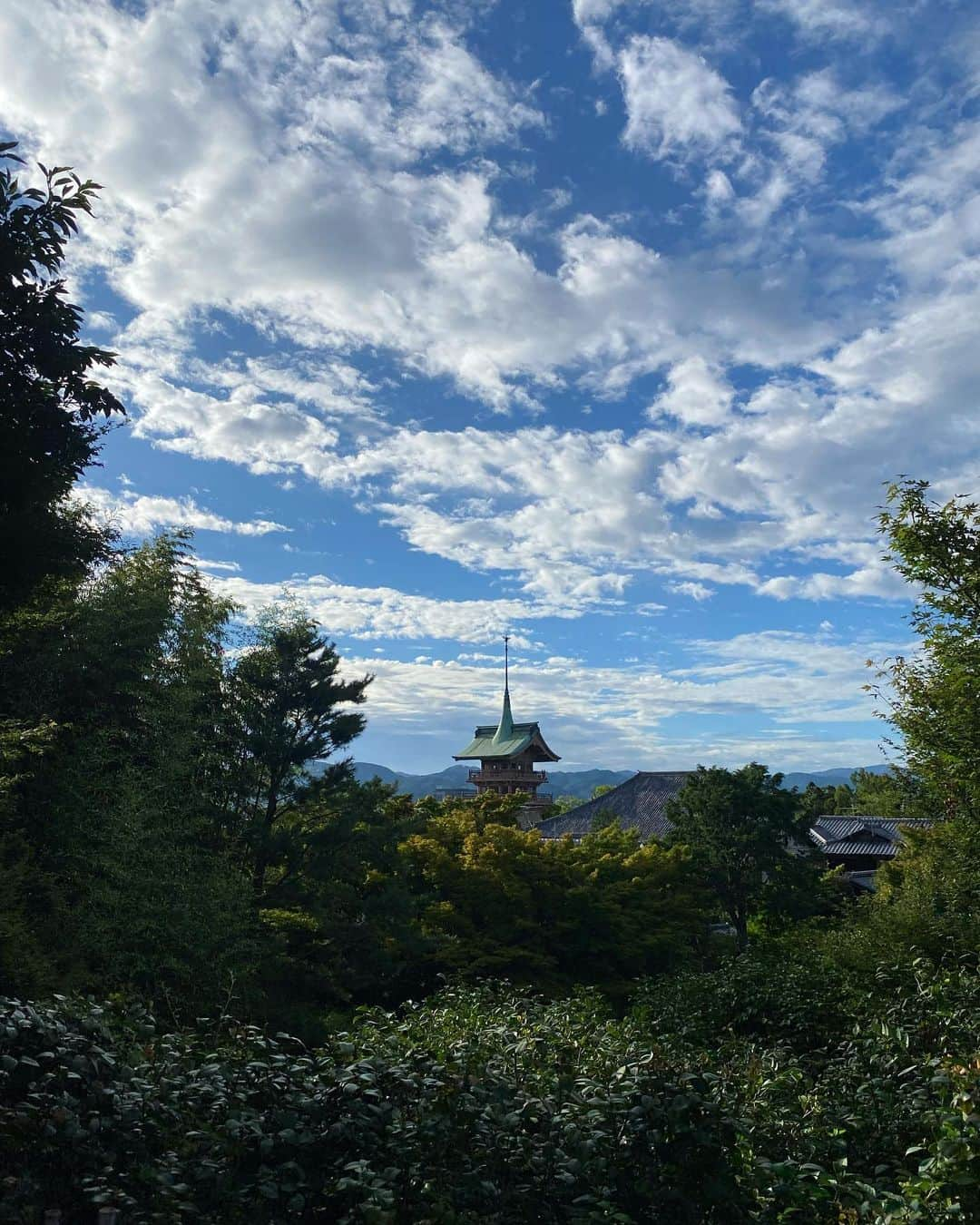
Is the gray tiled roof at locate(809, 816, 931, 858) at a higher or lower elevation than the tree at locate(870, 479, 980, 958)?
lower

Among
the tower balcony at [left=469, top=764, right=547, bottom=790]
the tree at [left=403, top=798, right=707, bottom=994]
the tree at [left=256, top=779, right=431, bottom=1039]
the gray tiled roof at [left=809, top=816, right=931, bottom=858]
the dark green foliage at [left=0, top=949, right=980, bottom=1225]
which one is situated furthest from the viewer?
the tower balcony at [left=469, top=764, right=547, bottom=790]

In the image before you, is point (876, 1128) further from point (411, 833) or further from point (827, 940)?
point (411, 833)

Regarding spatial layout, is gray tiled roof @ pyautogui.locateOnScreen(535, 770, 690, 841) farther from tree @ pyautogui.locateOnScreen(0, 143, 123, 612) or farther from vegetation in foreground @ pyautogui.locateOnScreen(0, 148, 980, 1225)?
tree @ pyautogui.locateOnScreen(0, 143, 123, 612)

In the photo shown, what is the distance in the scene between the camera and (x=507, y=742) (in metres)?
40.7

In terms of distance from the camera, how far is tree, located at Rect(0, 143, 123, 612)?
18.4ft

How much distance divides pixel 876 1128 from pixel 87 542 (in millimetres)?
7045

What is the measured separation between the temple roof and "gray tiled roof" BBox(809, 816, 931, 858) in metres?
12.8

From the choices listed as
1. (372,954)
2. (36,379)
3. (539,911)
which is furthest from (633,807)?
(36,379)

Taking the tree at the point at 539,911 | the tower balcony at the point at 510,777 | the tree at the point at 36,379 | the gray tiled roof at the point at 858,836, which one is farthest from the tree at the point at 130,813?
the tower balcony at the point at 510,777

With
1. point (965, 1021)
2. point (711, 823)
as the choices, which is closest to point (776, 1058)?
point (965, 1021)

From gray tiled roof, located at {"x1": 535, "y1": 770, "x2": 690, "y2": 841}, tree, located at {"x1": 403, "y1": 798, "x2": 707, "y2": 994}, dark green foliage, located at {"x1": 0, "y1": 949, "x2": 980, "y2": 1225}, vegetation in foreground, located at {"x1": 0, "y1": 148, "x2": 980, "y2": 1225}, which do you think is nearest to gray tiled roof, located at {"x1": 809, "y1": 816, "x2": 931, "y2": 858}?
gray tiled roof, located at {"x1": 535, "y1": 770, "x2": 690, "y2": 841}

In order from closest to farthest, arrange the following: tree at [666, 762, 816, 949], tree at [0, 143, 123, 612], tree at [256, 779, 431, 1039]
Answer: tree at [0, 143, 123, 612] → tree at [256, 779, 431, 1039] → tree at [666, 762, 816, 949]

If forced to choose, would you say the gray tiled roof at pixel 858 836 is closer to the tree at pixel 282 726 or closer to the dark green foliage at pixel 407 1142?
the tree at pixel 282 726

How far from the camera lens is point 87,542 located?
7355 mm
